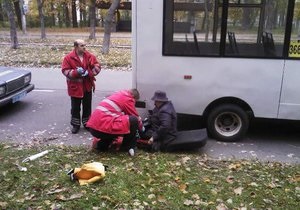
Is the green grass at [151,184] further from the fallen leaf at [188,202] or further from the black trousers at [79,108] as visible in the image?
the black trousers at [79,108]

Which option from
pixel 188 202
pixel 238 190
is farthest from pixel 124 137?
pixel 238 190

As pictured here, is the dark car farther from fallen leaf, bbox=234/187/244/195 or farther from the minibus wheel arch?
fallen leaf, bbox=234/187/244/195

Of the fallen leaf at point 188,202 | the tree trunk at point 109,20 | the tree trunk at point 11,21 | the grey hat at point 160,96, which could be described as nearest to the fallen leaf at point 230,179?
the fallen leaf at point 188,202

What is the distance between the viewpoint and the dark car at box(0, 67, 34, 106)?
7504 millimetres

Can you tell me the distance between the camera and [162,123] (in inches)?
221

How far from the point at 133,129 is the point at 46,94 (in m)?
4.94

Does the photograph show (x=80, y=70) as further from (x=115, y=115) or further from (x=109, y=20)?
(x=109, y=20)

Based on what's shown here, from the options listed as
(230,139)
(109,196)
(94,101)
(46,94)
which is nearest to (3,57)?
(46,94)

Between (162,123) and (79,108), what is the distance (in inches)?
73.9

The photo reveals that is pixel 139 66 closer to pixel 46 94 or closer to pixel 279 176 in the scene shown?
pixel 279 176

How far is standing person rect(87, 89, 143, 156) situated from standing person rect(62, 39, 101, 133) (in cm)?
130

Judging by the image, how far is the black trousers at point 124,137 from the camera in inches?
210

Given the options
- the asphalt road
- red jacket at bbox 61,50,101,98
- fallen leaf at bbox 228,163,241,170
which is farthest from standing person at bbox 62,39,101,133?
fallen leaf at bbox 228,163,241,170

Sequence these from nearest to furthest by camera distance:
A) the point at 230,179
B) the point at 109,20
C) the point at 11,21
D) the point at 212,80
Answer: the point at 230,179
the point at 212,80
the point at 109,20
the point at 11,21
